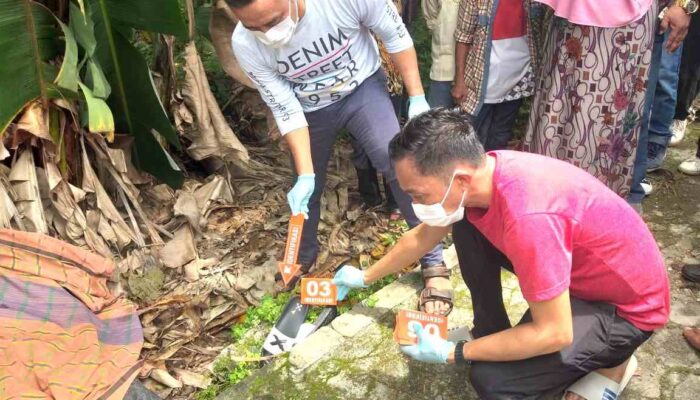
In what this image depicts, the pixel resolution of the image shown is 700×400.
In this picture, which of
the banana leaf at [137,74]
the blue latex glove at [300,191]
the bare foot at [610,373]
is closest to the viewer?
the bare foot at [610,373]

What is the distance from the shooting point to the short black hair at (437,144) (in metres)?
1.70

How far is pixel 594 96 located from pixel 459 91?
70 centimetres

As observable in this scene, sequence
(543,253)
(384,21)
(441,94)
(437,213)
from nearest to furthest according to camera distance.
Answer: (543,253)
(437,213)
(384,21)
(441,94)

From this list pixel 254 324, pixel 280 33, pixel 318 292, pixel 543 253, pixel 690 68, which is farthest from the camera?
pixel 690 68

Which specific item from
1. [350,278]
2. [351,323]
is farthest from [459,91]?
[351,323]

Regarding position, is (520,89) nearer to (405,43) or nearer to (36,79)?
(405,43)

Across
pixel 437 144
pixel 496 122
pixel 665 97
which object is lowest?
pixel 496 122

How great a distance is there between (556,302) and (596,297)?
355mm

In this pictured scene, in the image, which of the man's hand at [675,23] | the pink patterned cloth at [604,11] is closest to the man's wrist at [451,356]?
the pink patterned cloth at [604,11]

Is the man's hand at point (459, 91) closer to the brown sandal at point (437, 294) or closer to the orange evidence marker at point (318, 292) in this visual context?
the brown sandal at point (437, 294)

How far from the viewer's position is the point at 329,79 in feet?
8.39

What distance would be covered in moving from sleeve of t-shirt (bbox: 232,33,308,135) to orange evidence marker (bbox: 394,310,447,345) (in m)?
0.97

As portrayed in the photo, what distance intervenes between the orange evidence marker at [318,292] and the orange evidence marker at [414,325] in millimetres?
510

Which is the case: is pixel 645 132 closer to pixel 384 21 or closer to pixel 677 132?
pixel 677 132
